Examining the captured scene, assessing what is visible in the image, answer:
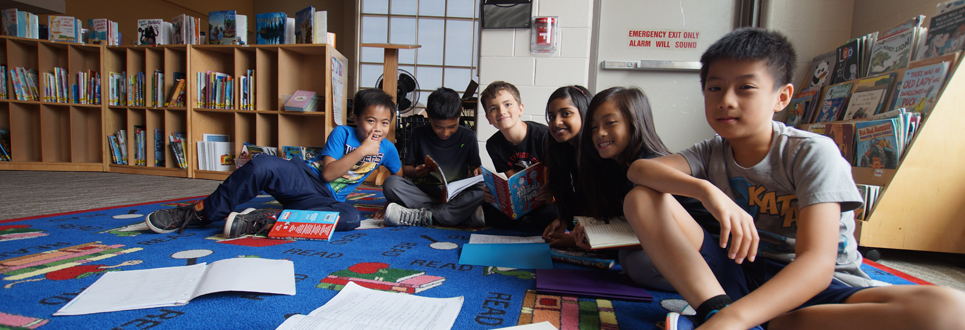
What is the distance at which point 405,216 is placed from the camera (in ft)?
5.45

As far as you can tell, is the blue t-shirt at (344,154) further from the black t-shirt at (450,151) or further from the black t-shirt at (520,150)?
the black t-shirt at (520,150)

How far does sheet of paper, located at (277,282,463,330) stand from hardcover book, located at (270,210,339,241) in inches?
22.2

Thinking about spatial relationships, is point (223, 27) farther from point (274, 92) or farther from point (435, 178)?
point (435, 178)

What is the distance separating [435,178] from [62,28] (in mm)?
3451

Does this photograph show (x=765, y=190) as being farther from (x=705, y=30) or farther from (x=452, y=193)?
(x=705, y=30)

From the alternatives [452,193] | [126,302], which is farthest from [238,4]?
[126,302]

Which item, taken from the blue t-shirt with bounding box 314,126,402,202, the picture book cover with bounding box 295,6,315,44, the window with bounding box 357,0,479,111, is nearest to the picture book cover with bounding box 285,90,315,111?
the picture book cover with bounding box 295,6,315,44

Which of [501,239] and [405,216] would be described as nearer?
[501,239]

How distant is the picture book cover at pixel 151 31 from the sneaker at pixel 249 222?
263 cm

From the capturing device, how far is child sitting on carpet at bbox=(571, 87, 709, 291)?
1007 mm

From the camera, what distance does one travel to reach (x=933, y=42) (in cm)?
139

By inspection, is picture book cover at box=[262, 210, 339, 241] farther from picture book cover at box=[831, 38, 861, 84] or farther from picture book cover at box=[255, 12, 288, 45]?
picture book cover at box=[831, 38, 861, 84]

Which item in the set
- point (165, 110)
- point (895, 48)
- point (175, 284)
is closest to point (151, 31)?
point (165, 110)

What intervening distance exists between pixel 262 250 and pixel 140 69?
3.10m
